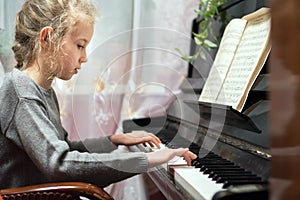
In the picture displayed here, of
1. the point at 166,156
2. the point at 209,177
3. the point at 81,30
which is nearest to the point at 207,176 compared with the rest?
the point at 209,177

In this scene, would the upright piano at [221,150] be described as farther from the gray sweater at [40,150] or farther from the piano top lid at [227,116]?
the gray sweater at [40,150]

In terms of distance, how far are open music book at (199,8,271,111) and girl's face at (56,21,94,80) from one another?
16.1 inches

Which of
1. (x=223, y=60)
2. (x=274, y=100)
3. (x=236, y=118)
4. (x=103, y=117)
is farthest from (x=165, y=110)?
(x=274, y=100)

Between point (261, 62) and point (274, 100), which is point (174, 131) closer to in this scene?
point (261, 62)

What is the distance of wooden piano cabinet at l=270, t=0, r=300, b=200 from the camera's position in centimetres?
Result: 46

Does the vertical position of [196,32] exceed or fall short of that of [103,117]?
it exceeds it

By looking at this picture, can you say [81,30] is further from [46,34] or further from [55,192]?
[55,192]

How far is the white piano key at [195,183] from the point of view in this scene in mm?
732

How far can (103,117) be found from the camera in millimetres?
1913

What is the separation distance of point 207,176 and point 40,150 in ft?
1.25

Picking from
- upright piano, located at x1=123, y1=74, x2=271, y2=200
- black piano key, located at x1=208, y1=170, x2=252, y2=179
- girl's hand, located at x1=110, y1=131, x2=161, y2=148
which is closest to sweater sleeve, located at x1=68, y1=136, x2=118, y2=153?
girl's hand, located at x1=110, y1=131, x2=161, y2=148

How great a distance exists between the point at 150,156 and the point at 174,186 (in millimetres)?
87

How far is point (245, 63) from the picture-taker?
3.75 feet

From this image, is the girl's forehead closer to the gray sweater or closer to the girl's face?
the girl's face
